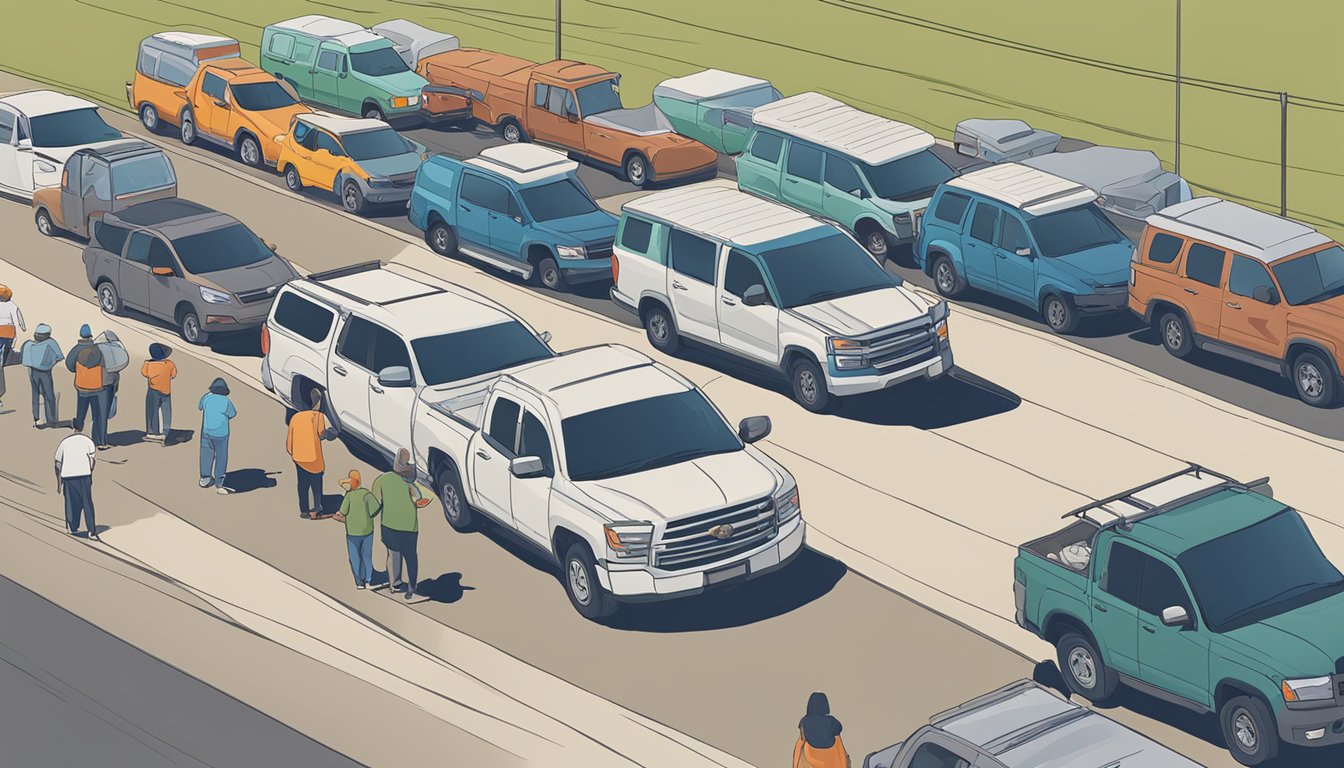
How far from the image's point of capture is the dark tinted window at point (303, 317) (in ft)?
69.9

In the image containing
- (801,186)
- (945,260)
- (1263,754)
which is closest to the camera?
(1263,754)

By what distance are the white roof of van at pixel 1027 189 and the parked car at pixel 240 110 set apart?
12161 millimetres

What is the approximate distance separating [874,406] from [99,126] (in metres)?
15.2

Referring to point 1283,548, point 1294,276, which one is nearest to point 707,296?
point 1294,276

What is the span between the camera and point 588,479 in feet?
58.1

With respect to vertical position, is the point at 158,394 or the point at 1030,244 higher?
the point at 1030,244

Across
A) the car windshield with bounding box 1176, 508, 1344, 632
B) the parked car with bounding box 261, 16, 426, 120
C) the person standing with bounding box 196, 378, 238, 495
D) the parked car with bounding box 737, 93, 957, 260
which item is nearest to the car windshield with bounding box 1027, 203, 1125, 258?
the parked car with bounding box 737, 93, 957, 260

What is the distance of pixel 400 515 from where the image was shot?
1784 centimetres

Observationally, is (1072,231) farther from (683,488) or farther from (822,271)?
(683,488)

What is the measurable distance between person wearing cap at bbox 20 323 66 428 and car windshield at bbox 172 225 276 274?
3.00 m

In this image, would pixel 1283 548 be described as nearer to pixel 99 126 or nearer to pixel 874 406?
pixel 874 406

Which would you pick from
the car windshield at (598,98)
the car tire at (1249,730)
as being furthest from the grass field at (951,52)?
the car tire at (1249,730)

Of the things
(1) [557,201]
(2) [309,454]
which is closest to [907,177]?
(1) [557,201]

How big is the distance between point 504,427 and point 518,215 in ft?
28.3
